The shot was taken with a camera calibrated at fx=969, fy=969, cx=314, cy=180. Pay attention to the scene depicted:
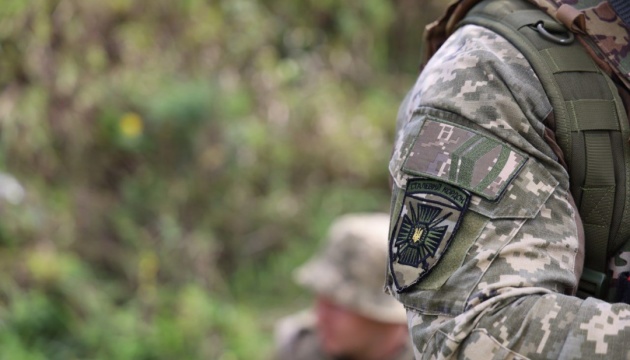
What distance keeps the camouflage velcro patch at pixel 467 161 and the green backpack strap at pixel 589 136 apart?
0.36 ft

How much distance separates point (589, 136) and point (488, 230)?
0.73ft

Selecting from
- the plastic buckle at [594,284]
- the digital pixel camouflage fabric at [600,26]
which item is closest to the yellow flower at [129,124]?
the digital pixel camouflage fabric at [600,26]

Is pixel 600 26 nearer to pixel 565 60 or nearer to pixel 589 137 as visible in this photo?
pixel 565 60

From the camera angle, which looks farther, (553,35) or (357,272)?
(357,272)

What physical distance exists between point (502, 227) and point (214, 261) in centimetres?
398

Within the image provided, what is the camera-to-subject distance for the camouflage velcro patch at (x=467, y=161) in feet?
4.41

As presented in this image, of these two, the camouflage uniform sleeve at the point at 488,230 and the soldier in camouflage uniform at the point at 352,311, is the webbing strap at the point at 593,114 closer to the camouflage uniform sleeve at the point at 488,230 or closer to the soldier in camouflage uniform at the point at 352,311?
the camouflage uniform sleeve at the point at 488,230

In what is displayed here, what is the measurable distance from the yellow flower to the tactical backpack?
394 centimetres

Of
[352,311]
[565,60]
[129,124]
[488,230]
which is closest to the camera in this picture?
[488,230]

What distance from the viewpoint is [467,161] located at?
1.36 m

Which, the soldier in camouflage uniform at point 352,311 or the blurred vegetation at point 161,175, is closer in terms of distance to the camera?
the soldier in camouflage uniform at point 352,311

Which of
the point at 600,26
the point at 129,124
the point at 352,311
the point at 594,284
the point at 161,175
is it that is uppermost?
the point at 129,124

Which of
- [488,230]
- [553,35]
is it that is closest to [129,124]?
[553,35]

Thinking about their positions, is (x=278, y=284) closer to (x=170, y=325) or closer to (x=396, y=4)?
(x=170, y=325)
